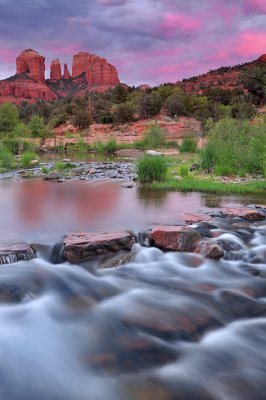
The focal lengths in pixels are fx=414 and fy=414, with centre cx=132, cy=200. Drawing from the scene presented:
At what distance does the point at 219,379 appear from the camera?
4418 mm

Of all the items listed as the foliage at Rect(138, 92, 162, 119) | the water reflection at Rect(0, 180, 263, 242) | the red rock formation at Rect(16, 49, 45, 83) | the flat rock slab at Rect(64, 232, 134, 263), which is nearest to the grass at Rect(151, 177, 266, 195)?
the water reflection at Rect(0, 180, 263, 242)

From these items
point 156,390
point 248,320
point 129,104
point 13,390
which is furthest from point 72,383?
point 129,104

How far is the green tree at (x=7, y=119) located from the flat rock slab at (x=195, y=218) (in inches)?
2037

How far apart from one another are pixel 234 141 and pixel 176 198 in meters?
6.26

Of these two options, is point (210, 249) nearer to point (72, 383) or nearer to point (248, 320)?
point (248, 320)

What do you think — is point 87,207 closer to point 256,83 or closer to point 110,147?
point 110,147

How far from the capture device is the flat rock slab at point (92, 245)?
309 inches

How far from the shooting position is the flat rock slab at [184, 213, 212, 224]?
10.3 metres

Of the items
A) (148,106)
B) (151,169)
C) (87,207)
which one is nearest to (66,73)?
(148,106)

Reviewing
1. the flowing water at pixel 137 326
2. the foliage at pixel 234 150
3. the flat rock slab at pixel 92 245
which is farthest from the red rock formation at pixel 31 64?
the flowing water at pixel 137 326

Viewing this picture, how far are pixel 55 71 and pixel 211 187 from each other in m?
197

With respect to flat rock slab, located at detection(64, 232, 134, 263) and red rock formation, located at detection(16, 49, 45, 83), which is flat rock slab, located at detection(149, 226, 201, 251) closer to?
flat rock slab, located at detection(64, 232, 134, 263)

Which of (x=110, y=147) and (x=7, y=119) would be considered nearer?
(x=110, y=147)

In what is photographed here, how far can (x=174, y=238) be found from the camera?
8.48 metres
